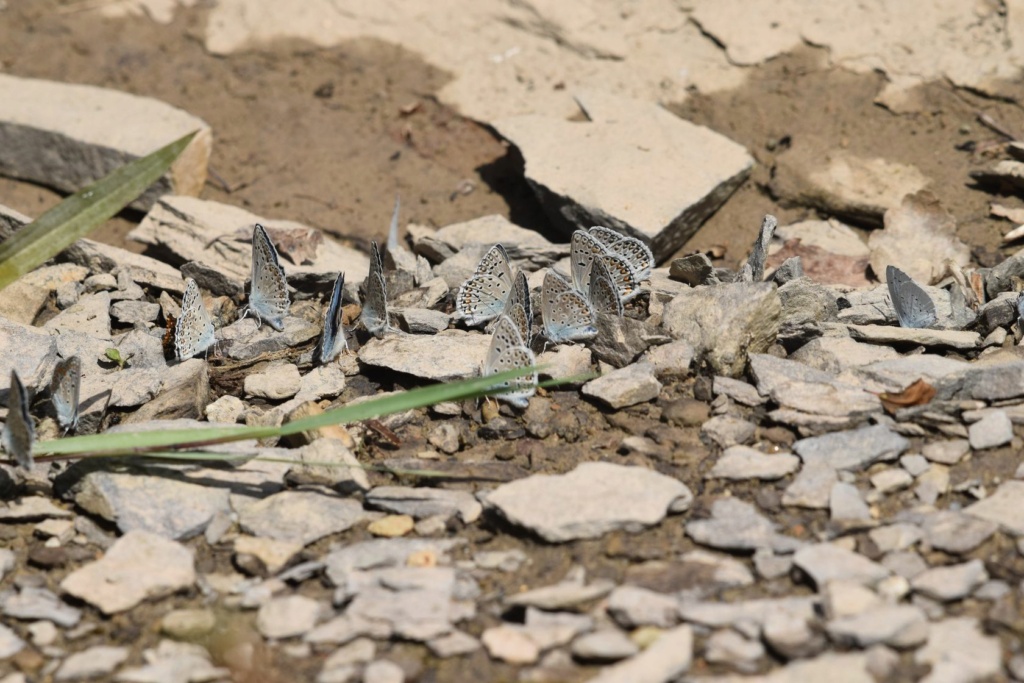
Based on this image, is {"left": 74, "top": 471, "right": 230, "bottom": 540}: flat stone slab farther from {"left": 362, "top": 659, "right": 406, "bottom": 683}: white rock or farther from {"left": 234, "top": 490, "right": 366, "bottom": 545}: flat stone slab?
{"left": 362, "top": 659, "right": 406, "bottom": 683}: white rock

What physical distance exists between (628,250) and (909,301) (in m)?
1.15

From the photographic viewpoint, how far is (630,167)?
5410mm

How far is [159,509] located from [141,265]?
1.96 m

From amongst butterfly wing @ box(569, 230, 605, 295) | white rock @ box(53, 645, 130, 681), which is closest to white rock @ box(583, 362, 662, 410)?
butterfly wing @ box(569, 230, 605, 295)


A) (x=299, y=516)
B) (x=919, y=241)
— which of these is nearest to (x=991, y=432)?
(x=919, y=241)

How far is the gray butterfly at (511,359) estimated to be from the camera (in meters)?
3.71

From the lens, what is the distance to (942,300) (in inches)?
170

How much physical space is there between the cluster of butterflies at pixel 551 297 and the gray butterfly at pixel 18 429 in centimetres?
154

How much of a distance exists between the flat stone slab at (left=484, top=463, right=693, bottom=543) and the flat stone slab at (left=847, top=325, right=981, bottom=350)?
1273 millimetres

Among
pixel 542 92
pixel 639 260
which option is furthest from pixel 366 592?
pixel 542 92

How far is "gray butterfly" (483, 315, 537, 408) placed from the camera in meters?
3.71

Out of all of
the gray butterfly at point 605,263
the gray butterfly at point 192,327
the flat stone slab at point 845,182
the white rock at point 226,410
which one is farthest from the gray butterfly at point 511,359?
the flat stone slab at point 845,182

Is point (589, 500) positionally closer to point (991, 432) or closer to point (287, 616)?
point (287, 616)

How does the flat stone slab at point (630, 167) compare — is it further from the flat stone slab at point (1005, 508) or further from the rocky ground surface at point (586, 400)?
the flat stone slab at point (1005, 508)
